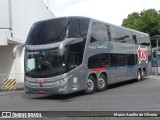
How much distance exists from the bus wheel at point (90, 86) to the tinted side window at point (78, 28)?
7.52ft

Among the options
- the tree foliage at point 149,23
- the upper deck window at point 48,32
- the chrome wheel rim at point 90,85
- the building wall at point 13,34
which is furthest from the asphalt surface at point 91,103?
the tree foliage at point 149,23

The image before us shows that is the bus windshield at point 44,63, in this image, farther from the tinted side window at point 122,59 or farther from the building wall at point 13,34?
the building wall at point 13,34

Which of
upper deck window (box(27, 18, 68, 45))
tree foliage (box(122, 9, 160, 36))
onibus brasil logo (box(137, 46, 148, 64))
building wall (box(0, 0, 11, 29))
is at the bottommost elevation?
onibus brasil logo (box(137, 46, 148, 64))

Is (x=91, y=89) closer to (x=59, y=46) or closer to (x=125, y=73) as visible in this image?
(x=59, y=46)

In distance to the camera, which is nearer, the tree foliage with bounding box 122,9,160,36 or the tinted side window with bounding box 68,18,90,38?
the tinted side window with bounding box 68,18,90,38

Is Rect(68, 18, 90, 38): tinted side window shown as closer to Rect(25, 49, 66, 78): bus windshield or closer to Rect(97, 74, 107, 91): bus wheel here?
Rect(25, 49, 66, 78): bus windshield

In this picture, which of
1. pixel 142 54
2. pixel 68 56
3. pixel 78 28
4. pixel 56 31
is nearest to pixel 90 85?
pixel 68 56

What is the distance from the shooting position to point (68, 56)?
16984 mm

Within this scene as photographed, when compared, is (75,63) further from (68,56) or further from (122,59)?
(122,59)

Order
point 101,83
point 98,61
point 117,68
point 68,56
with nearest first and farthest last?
point 68,56 → point 98,61 → point 101,83 → point 117,68

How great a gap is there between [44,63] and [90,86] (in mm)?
3041

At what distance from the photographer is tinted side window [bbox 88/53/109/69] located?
18969mm

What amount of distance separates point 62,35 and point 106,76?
475 centimetres

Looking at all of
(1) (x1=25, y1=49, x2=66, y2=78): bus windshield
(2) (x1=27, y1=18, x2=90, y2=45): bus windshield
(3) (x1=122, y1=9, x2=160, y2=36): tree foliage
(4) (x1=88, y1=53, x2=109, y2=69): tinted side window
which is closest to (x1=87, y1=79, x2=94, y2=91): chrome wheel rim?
(4) (x1=88, y1=53, x2=109, y2=69): tinted side window
